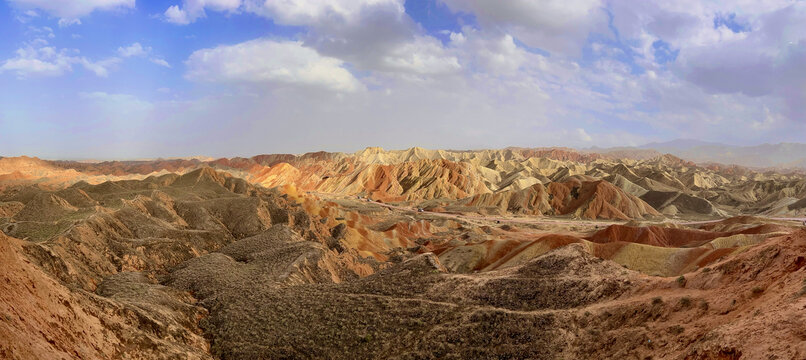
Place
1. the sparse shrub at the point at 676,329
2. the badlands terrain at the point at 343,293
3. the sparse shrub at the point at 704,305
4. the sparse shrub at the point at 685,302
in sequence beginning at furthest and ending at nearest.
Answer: the sparse shrub at the point at 685,302 → the sparse shrub at the point at 704,305 → the sparse shrub at the point at 676,329 → the badlands terrain at the point at 343,293

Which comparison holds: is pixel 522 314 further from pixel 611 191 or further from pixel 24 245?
pixel 611 191

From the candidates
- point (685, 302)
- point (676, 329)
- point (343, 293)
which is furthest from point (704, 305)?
point (343, 293)

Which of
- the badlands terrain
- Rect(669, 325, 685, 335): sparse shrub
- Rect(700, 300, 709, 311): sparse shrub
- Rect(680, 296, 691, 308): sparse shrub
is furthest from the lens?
Rect(680, 296, 691, 308): sparse shrub

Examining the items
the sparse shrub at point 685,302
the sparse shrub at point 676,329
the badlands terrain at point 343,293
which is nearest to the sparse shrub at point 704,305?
the badlands terrain at point 343,293

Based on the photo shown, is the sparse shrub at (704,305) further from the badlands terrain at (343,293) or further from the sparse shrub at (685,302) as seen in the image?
the sparse shrub at (685,302)

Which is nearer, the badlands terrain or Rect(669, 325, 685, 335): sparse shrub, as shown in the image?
the badlands terrain

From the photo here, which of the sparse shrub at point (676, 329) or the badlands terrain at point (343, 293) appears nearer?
the badlands terrain at point (343, 293)

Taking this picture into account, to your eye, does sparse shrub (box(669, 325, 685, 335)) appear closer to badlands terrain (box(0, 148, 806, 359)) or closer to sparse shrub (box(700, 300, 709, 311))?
badlands terrain (box(0, 148, 806, 359))

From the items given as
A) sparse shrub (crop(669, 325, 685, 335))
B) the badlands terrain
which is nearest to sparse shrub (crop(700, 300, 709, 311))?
the badlands terrain

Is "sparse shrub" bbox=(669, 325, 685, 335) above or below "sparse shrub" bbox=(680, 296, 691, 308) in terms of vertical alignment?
below

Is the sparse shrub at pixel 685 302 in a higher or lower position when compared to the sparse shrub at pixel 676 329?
higher

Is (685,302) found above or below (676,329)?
above

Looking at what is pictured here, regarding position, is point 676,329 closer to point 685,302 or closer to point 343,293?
point 685,302
